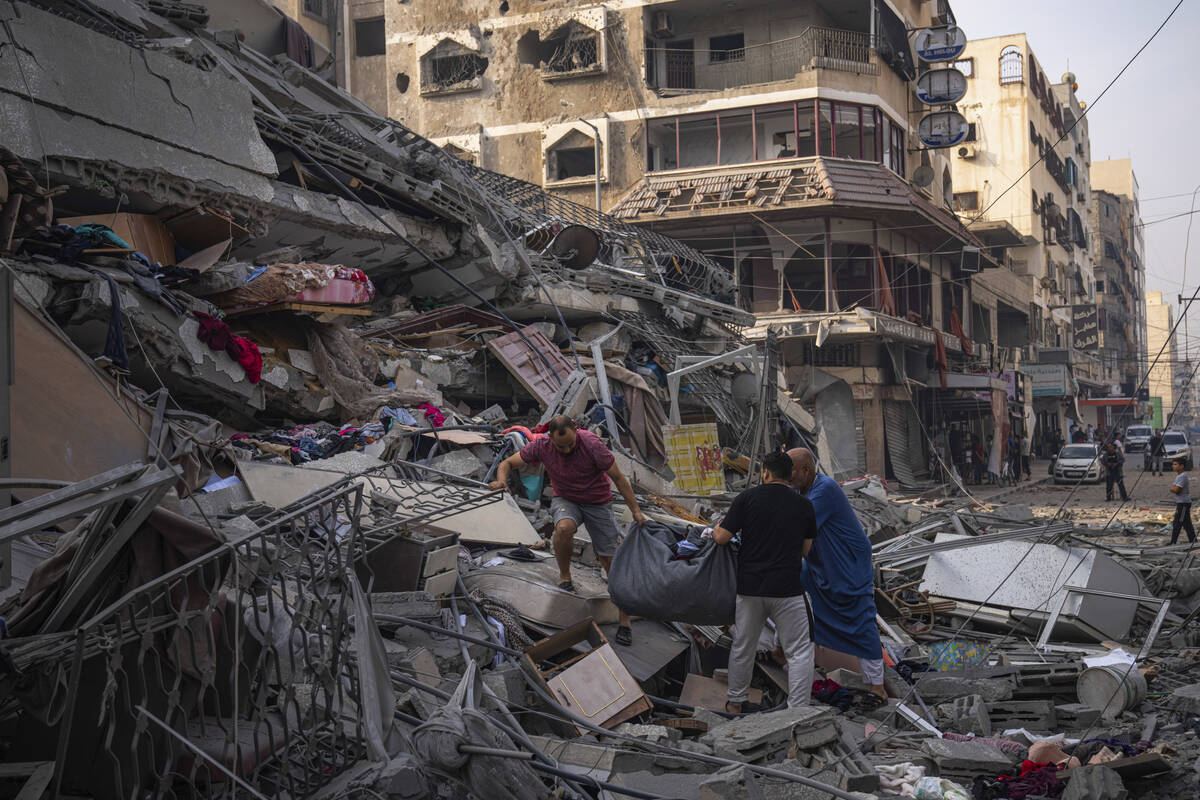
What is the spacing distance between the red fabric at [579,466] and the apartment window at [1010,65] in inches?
1835

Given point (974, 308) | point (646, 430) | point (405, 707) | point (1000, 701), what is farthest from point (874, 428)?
point (405, 707)

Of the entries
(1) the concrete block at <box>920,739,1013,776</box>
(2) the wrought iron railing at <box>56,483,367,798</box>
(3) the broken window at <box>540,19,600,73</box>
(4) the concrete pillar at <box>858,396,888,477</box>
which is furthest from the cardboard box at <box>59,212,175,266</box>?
(3) the broken window at <box>540,19,600,73</box>

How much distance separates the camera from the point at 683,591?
6105mm

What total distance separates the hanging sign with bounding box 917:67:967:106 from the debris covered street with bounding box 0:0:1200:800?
1231 cm

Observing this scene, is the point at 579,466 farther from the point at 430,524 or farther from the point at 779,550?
the point at 779,550

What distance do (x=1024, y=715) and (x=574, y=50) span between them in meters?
29.7

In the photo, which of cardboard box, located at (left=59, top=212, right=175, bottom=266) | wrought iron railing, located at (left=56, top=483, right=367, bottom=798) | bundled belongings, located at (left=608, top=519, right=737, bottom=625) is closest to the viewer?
wrought iron railing, located at (left=56, top=483, right=367, bottom=798)

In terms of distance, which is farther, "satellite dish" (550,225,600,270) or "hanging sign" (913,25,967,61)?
"hanging sign" (913,25,967,61)

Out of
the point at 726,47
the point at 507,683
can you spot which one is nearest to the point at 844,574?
the point at 507,683

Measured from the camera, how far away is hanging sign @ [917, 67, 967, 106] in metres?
30.1

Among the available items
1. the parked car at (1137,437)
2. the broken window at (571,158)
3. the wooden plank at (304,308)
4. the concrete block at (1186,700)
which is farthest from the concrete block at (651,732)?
the parked car at (1137,437)

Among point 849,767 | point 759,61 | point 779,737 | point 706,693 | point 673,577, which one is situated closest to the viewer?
point 849,767

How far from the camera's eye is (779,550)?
5668mm

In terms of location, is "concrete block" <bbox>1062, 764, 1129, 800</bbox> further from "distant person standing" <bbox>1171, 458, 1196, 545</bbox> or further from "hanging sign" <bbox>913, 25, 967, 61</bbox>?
"hanging sign" <bbox>913, 25, 967, 61</bbox>
